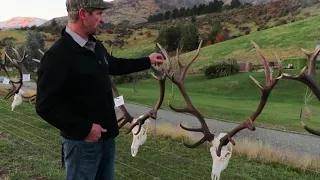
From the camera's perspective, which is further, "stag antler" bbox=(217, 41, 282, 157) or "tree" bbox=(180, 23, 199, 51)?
"tree" bbox=(180, 23, 199, 51)

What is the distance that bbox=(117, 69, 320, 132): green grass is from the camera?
16.3m

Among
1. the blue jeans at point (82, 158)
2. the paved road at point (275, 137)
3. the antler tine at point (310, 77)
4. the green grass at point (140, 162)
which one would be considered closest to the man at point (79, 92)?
the blue jeans at point (82, 158)

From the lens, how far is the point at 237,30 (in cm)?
6519

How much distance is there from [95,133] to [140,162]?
5106 mm

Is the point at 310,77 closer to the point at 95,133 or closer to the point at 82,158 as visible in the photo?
Result: the point at 95,133

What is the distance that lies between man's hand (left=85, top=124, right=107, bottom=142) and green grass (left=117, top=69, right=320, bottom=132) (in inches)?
462

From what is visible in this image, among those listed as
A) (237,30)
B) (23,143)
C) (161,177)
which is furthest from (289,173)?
(237,30)

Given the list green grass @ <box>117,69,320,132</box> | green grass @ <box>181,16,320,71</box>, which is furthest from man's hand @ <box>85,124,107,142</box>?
green grass @ <box>181,16,320,71</box>

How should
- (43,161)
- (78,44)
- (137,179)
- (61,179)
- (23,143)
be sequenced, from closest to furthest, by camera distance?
(78,44) < (61,179) < (137,179) < (43,161) < (23,143)

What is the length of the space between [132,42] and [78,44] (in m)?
68.8

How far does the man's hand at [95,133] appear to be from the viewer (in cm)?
331

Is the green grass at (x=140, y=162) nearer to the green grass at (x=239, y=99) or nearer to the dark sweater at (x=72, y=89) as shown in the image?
the dark sweater at (x=72, y=89)

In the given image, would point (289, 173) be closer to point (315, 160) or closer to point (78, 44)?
point (315, 160)

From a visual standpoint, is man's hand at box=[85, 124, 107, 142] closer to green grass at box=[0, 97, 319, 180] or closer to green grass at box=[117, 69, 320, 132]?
green grass at box=[0, 97, 319, 180]
